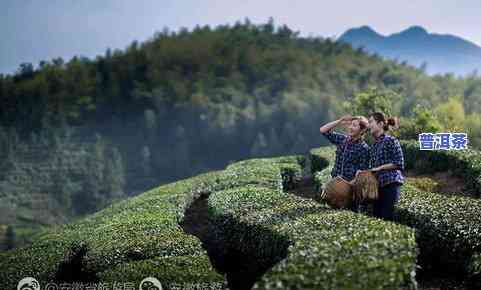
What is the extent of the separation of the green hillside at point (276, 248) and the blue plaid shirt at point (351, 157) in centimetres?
60

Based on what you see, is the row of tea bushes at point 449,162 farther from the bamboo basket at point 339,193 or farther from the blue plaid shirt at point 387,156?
the bamboo basket at point 339,193

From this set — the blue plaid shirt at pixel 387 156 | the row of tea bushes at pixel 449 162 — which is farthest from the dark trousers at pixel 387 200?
the row of tea bushes at pixel 449 162

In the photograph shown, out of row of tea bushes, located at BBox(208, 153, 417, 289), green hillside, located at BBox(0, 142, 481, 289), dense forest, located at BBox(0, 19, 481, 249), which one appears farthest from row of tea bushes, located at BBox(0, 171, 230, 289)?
dense forest, located at BBox(0, 19, 481, 249)

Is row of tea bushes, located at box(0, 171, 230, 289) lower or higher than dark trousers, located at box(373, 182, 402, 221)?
lower

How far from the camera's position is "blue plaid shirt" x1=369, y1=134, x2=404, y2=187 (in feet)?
24.7

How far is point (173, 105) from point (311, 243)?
9454 cm

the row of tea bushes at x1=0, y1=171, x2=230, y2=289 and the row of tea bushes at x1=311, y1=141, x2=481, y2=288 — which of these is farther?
the row of tea bushes at x1=311, y1=141, x2=481, y2=288

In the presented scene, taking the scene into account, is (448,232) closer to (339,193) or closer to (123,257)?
(339,193)

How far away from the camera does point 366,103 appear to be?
2972cm

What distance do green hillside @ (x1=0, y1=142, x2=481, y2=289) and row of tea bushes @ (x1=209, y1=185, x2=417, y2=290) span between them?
0.4 inches

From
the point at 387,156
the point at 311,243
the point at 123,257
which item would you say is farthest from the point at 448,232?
the point at 123,257

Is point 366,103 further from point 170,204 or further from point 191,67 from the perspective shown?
point 191,67

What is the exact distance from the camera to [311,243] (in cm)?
603

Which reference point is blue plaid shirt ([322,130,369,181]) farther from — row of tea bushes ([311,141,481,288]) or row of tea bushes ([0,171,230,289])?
row of tea bushes ([0,171,230,289])
